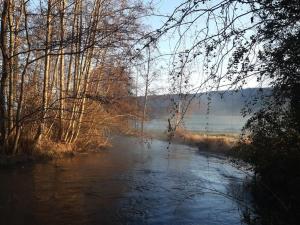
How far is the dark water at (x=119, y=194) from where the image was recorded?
11.1m

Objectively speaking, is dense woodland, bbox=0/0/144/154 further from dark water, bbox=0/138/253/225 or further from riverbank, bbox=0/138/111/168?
dark water, bbox=0/138/253/225

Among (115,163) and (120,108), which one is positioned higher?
(120,108)

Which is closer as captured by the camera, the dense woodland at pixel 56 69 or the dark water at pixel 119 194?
the dark water at pixel 119 194

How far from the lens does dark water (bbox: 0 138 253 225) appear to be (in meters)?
11.1

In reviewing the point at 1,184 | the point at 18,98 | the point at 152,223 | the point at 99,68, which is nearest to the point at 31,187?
the point at 1,184

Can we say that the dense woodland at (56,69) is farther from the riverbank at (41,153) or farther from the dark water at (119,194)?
the dark water at (119,194)

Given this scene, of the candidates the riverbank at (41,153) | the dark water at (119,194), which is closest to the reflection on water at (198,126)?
the dark water at (119,194)

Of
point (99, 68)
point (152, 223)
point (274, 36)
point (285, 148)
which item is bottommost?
point (152, 223)

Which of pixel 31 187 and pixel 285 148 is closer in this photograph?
pixel 285 148

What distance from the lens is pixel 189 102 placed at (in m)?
5.57

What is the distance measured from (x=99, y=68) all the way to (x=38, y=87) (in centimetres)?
477

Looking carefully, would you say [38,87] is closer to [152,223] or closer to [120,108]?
[120,108]

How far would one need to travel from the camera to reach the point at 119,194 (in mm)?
14109

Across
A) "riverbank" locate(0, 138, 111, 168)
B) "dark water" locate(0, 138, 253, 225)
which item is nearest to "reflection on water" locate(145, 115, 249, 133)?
"dark water" locate(0, 138, 253, 225)
